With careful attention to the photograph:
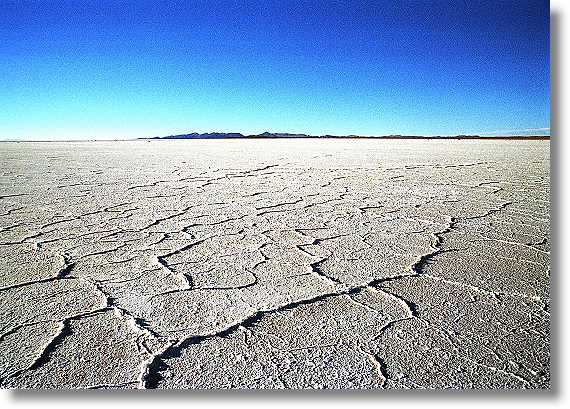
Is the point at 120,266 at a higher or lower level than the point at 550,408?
higher

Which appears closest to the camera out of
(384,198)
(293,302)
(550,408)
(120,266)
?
(550,408)

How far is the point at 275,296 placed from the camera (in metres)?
1.29

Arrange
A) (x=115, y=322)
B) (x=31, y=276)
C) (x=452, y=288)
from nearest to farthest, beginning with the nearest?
(x=115, y=322), (x=452, y=288), (x=31, y=276)

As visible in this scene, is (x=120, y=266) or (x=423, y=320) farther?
(x=120, y=266)

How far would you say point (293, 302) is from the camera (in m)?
1.25

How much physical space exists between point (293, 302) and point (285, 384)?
15.4 inches

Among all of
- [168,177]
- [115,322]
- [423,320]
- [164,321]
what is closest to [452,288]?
[423,320]

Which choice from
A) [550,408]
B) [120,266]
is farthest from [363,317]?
[120,266]

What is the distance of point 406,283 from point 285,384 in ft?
2.15

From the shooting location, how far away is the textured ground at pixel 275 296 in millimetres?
912

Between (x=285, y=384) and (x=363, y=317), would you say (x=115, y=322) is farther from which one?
(x=363, y=317)

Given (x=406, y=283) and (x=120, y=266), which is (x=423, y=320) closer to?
(x=406, y=283)

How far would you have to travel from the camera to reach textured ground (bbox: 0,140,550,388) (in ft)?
2.99

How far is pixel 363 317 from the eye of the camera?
1149mm
